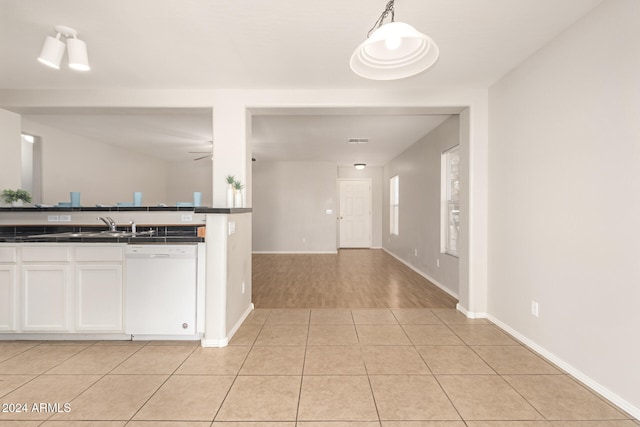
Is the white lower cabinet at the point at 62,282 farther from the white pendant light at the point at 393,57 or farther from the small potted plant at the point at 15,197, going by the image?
the white pendant light at the point at 393,57

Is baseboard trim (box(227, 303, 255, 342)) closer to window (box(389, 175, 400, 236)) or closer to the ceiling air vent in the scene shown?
the ceiling air vent

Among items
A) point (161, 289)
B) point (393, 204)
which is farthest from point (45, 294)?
point (393, 204)

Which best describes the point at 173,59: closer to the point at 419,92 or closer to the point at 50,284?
the point at 50,284

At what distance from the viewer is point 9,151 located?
3.67 meters

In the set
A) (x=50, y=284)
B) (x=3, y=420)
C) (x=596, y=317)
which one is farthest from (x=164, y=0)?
(x=596, y=317)

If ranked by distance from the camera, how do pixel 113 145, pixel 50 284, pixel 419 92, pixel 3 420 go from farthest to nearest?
pixel 113 145
pixel 419 92
pixel 50 284
pixel 3 420

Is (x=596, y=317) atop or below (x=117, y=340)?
atop

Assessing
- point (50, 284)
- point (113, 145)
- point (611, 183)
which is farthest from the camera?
point (113, 145)

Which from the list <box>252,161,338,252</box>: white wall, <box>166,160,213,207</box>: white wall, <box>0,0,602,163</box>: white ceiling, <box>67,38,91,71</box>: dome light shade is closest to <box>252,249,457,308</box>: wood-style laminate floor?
<box>252,161,338,252</box>: white wall

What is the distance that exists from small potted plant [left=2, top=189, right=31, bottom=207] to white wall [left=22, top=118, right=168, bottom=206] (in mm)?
1419

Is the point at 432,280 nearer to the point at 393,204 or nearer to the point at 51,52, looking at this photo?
the point at 393,204

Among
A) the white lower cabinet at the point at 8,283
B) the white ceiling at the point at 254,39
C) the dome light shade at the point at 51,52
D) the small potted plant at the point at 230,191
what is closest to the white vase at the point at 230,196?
the small potted plant at the point at 230,191

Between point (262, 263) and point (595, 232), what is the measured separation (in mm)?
5890

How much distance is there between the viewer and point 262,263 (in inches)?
274
